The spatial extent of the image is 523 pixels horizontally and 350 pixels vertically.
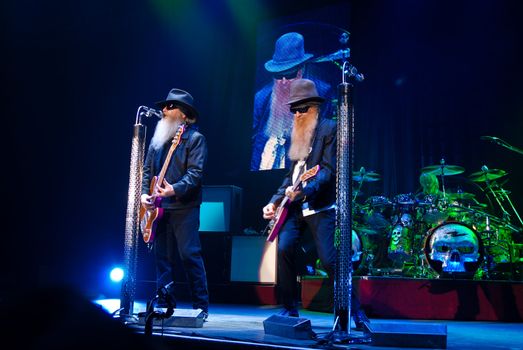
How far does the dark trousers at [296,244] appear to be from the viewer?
3.60 metres

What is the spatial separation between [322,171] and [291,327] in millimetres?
1088

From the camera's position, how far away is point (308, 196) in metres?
3.60

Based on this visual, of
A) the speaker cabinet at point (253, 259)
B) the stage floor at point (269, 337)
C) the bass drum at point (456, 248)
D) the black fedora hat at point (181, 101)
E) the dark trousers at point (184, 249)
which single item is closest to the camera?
the stage floor at point (269, 337)

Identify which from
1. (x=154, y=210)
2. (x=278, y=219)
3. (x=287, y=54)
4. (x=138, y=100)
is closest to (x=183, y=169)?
(x=154, y=210)

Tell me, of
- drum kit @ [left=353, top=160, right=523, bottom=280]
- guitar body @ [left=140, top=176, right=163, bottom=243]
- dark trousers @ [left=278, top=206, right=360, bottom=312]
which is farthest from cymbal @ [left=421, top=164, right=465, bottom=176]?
guitar body @ [left=140, top=176, right=163, bottom=243]

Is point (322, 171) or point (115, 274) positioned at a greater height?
point (322, 171)

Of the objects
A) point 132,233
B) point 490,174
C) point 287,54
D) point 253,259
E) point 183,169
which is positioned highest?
point 287,54

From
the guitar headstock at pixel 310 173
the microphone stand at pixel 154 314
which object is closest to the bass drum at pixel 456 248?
the guitar headstock at pixel 310 173

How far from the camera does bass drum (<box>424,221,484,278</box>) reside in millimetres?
5707

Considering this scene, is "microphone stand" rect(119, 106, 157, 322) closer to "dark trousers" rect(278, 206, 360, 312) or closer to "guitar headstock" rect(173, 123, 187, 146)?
"guitar headstock" rect(173, 123, 187, 146)

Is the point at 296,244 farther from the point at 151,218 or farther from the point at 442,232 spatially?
the point at 442,232

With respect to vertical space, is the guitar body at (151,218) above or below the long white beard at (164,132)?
below

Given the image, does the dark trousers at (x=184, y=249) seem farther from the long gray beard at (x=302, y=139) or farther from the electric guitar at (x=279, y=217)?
the long gray beard at (x=302, y=139)

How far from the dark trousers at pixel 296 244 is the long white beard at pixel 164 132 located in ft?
4.71
